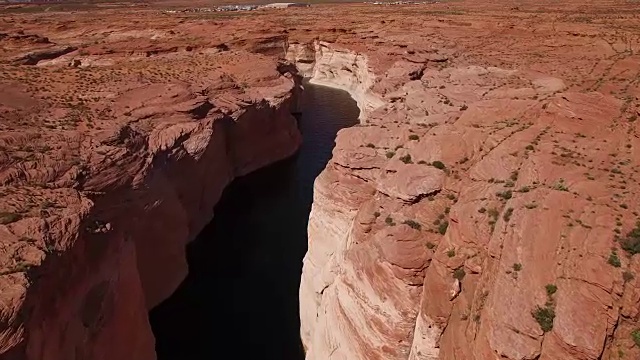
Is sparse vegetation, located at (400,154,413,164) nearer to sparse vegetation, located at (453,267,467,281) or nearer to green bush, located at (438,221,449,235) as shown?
green bush, located at (438,221,449,235)

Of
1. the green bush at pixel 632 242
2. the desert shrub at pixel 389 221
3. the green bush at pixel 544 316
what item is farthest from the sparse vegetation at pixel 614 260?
the desert shrub at pixel 389 221

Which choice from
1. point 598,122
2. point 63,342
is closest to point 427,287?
point 598,122

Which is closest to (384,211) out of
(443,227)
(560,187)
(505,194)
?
(443,227)

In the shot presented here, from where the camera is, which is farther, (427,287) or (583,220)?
(427,287)

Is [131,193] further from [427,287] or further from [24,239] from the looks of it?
[427,287]

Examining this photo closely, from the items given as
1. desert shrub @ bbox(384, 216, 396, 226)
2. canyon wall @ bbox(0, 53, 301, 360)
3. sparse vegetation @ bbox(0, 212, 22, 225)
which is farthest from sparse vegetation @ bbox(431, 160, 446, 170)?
sparse vegetation @ bbox(0, 212, 22, 225)

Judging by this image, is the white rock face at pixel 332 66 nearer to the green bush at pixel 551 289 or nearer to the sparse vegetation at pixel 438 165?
the sparse vegetation at pixel 438 165
